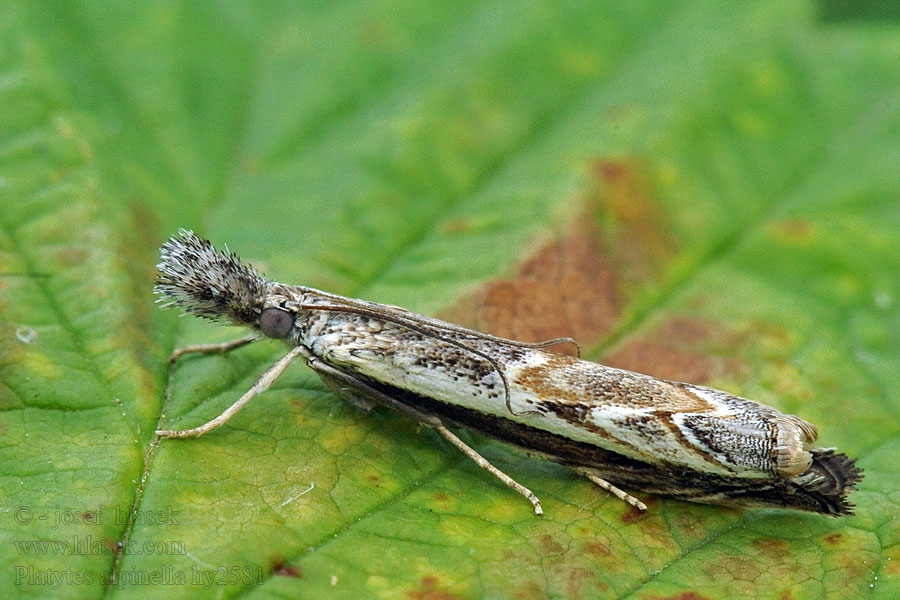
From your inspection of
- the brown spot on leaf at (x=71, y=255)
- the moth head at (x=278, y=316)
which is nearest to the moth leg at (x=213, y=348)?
the moth head at (x=278, y=316)

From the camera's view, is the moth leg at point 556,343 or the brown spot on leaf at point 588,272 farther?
the brown spot on leaf at point 588,272

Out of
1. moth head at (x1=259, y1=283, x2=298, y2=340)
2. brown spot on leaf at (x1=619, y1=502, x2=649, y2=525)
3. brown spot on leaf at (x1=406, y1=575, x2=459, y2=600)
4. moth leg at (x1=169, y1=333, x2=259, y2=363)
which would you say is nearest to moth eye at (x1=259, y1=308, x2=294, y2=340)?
moth head at (x1=259, y1=283, x2=298, y2=340)

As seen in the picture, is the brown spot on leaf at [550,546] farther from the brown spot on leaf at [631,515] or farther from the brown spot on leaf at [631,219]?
the brown spot on leaf at [631,219]

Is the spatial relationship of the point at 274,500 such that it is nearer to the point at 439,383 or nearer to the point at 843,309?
the point at 439,383

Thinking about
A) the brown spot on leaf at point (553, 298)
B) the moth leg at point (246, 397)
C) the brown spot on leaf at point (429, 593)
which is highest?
the moth leg at point (246, 397)

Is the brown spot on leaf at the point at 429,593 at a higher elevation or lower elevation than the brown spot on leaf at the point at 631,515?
higher
